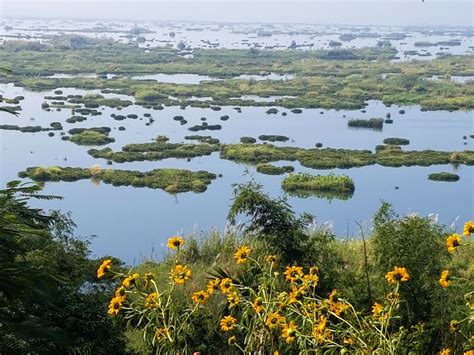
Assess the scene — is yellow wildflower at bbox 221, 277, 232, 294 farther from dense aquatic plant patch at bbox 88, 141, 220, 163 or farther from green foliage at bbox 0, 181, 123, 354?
dense aquatic plant patch at bbox 88, 141, 220, 163

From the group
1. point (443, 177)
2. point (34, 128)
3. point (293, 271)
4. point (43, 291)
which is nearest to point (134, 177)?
point (34, 128)

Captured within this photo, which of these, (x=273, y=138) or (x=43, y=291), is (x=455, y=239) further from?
(x=273, y=138)

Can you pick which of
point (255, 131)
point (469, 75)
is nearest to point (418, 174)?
point (255, 131)

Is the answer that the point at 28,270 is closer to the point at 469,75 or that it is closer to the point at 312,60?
the point at 469,75

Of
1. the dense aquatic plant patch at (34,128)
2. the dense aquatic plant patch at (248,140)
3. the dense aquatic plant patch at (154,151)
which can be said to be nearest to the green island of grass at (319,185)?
the dense aquatic plant patch at (154,151)

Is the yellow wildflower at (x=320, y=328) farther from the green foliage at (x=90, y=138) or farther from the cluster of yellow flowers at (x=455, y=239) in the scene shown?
the green foliage at (x=90, y=138)

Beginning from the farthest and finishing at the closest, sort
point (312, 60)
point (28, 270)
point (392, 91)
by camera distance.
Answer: point (312, 60)
point (392, 91)
point (28, 270)
